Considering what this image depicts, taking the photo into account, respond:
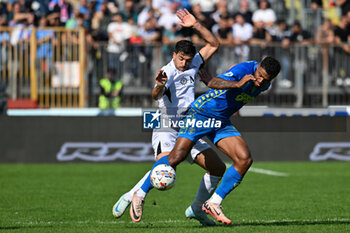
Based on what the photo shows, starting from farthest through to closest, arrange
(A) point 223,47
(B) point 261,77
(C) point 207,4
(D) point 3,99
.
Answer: (C) point 207,4, (A) point 223,47, (D) point 3,99, (B) point 261,77

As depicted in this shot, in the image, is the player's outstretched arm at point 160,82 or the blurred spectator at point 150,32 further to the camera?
the blurred spectator at point 150,32

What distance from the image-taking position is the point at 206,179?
356 inches

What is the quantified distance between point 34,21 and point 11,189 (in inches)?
326

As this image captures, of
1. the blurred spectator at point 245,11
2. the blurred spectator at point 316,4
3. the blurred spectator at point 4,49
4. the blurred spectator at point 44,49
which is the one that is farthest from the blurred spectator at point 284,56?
the blurred spectator at point 4,49

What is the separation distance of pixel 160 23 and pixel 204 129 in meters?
11.5

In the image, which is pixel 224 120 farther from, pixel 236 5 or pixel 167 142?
pixel 236 5

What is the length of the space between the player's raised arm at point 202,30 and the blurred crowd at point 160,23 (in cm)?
966

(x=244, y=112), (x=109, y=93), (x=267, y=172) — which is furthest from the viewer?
(x=109, y=93)

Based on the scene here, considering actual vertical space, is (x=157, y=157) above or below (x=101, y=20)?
below

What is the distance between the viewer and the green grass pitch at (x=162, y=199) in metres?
8.88

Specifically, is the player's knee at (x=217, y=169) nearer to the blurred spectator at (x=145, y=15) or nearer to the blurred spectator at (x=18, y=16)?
the blurred spectator at (x=145, y=15)

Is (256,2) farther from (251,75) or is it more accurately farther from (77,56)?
(251,75)

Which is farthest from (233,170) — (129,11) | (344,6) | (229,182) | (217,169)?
(344,6)

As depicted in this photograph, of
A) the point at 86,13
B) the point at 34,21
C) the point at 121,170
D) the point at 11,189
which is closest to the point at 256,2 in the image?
the point at 86,13
